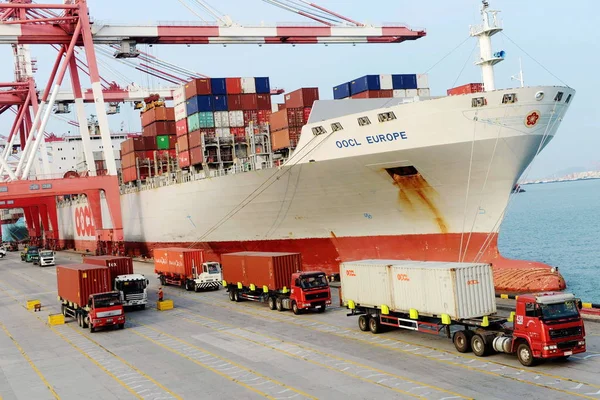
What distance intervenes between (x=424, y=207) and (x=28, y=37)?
34204 mm

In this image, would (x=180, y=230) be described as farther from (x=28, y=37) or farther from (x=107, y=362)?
(x=107, y=362)

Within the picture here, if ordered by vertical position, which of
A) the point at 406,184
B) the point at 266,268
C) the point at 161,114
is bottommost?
the point at 266,268

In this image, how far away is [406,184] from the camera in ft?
103

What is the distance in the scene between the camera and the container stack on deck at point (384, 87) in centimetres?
3925

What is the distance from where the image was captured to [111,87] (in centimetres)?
7700

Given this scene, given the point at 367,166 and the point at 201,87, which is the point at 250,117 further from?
the point at 367,166

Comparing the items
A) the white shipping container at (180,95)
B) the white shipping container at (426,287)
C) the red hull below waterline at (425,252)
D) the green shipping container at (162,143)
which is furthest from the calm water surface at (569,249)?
the green shipping container at (162,143)

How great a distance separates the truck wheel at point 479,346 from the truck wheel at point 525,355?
3.36 ft

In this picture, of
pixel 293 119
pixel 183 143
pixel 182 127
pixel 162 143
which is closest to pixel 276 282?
pixel 293 119

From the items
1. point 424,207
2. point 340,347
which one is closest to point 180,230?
point 424,207

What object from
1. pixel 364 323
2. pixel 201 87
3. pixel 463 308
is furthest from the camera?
pixel 201 87

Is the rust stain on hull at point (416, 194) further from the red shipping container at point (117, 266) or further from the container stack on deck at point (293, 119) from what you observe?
the red shipping container at point (117, 266)

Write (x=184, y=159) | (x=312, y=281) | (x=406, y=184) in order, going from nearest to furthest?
(x=312, y=281), (x=406, y=184), (x=184, y=159)

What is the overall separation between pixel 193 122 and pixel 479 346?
33.8m
